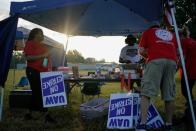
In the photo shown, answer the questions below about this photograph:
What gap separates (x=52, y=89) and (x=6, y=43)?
3.51ft

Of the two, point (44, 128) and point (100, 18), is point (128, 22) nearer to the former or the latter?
point (100, 18)

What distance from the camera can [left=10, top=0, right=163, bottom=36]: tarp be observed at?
5965 millimetres

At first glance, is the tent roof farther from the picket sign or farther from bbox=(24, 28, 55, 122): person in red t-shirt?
the picket sign

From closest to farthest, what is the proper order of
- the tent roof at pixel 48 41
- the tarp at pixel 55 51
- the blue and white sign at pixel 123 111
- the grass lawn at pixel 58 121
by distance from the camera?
the blue and white sign at pixel 123 111
the grass lawn at pixel 58 121
the tarp at pixel 55 51
the tent roof at pixel 48 41

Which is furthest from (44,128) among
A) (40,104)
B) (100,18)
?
(100,18)

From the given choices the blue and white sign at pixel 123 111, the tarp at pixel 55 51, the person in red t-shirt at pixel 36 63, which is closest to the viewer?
the blue and white sign at pixel 123 111

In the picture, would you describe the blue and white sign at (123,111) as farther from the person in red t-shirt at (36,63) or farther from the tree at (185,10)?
the tree at (185,10)

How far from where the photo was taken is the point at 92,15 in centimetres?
Answer: 920

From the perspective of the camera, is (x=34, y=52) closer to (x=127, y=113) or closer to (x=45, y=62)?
(x=45, y=62)

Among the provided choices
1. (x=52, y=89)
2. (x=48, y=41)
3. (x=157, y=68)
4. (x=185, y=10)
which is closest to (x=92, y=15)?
(x=48, y=41)

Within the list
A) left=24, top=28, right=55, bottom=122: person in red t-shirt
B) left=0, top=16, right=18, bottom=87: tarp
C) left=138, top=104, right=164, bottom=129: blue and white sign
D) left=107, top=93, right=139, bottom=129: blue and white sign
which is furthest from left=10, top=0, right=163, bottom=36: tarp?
left=138, top=104, right=164, bottom=129: blue and white sign

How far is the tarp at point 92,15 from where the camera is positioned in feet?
19.6

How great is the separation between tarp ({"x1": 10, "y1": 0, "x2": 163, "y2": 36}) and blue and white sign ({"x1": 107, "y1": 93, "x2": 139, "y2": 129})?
163 cm

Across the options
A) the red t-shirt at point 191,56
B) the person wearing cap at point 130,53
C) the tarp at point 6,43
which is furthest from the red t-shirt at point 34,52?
the red t-shirt at point 191,56
